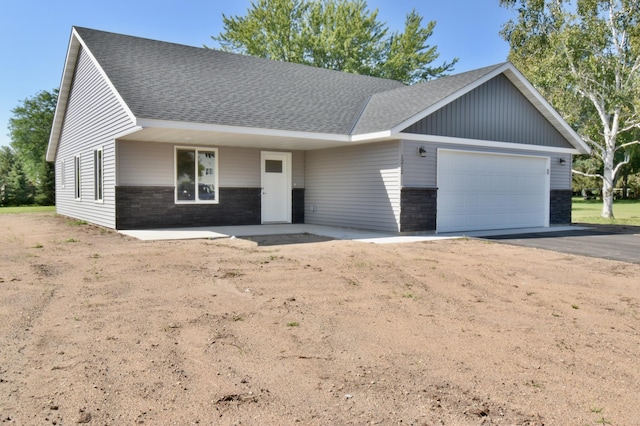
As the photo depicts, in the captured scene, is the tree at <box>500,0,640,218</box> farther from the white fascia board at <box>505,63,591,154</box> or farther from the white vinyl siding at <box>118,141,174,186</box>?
the white vinyl siding at <box>118,141,174,186</box>

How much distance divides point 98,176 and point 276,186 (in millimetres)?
5184

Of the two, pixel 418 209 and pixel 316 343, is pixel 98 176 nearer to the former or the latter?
A: pixel 418 209

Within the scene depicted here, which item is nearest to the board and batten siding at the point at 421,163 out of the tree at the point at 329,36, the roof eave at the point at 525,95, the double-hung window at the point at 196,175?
the roof eave at the point at 525,95

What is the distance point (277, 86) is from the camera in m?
15.1

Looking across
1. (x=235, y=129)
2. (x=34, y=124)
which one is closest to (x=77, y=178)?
(x=235, y=129)

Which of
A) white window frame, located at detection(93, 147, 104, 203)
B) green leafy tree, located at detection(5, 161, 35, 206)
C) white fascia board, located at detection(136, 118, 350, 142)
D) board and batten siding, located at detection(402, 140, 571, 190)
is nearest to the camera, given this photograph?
white fascia board, located at detection(136, 118, 350, 142)

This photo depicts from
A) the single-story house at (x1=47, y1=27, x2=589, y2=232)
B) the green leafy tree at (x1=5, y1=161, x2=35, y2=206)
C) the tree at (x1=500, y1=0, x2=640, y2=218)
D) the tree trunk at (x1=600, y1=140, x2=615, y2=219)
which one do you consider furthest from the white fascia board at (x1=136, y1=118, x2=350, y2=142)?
the green leafy tree at (x1=5, y1=161, x2=35, y2=206)

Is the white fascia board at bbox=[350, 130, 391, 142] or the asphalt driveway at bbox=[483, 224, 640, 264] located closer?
the asphalt driveway at bbox=[483, 224, 640, 264]

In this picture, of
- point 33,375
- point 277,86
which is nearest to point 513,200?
point 277,86

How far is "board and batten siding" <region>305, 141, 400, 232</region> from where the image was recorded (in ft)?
40.0

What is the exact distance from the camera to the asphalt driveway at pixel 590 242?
913 cm

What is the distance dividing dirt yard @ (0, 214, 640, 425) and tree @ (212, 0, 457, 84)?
2769 centimetres

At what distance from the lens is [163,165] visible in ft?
42.5

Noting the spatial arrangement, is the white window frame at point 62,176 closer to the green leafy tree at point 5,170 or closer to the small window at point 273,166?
the small window at point 273,166
